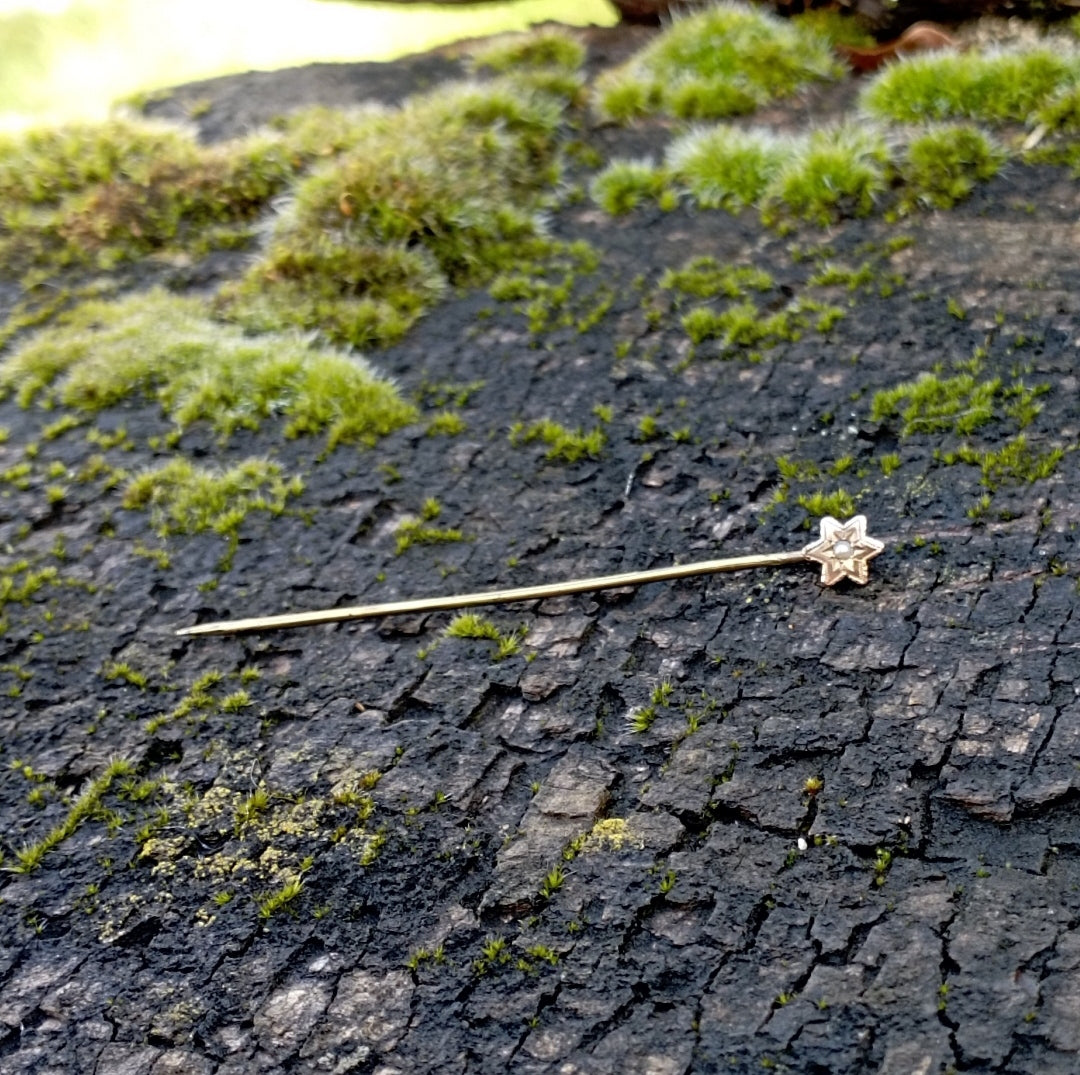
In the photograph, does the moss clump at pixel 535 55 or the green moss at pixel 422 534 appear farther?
the moss clump at pixel 535 55

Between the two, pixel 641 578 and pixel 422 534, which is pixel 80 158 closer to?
pixel 422 534

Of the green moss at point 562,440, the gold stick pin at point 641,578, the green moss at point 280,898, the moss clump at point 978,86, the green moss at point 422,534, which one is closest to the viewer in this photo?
the green moss at point 280,898

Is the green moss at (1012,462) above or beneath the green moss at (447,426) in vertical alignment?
beneath

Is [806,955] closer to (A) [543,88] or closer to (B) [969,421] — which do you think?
(B) [969,421]

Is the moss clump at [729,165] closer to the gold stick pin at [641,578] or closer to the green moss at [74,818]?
the gold stick pin at [641,578]

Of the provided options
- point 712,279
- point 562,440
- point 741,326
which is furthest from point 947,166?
point 562,440

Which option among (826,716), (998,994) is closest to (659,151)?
(826,716)

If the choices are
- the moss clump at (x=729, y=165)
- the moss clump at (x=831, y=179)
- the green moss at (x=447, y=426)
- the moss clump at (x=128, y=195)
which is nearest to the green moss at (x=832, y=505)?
the green moss at (x=447, y=426)
